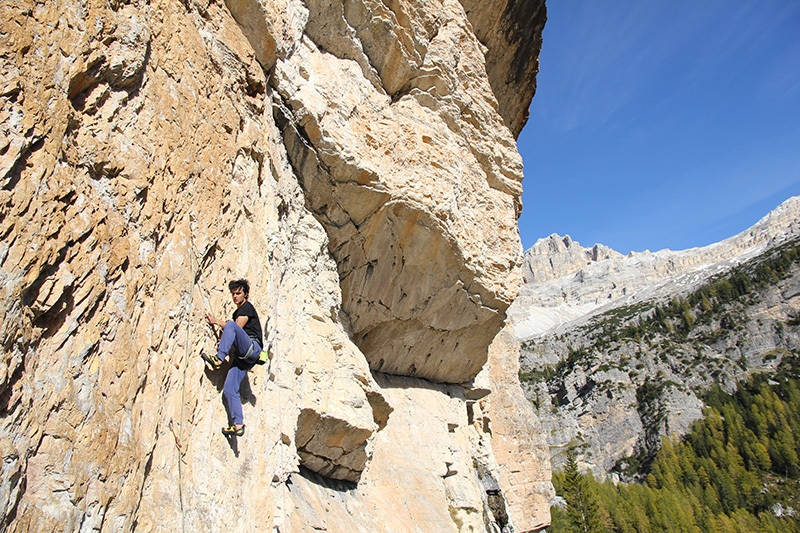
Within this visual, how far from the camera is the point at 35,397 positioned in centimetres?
272

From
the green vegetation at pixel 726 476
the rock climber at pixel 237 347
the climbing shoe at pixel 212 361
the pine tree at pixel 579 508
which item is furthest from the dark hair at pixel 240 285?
the green vegetation at pixel 726 476

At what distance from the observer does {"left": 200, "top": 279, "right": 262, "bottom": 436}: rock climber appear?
4.57 meters

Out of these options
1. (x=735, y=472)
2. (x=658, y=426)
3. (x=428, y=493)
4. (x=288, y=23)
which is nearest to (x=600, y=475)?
(x=658, y=426)

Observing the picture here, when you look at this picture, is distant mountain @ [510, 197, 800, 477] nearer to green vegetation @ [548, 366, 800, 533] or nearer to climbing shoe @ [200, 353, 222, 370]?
green vegetation @ [548, 366, 800, 533]

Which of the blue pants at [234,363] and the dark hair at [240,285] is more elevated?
the dark hair at [240,285]

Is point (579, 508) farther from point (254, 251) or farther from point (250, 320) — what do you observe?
point (250, 320)

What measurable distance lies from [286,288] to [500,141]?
7.08 metres

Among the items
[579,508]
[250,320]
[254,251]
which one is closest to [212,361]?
[250,320]

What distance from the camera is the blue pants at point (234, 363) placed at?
15.1ft

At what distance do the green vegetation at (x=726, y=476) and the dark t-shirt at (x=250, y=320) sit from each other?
57.6m

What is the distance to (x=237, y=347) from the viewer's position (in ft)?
15.5

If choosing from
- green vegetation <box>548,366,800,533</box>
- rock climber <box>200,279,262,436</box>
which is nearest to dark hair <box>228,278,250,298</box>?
rock climber <box>200,279,262,436</box>

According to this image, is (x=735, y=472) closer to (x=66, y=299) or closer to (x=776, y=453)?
(x=776, y=453)

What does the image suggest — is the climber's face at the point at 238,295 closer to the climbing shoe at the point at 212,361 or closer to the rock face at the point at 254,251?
the rock face at the point at 254,251
